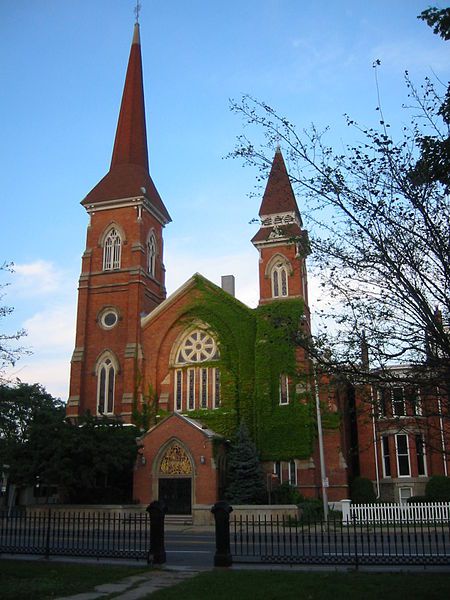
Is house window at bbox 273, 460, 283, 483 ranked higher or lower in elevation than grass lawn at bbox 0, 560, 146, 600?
higher

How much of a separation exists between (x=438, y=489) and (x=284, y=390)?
922 cm

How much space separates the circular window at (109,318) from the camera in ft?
128

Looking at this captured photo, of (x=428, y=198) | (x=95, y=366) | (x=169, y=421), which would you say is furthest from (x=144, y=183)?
(x=428, y=198)

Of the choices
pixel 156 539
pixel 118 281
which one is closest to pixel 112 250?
pixel 118 281

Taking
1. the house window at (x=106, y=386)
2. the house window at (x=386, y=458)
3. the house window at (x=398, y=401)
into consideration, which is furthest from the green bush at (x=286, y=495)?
the house window at (x=398, y=401)

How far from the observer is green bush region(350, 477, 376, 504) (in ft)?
110

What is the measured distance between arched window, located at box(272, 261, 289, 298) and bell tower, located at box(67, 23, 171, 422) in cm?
850

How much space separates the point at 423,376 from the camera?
1087cm

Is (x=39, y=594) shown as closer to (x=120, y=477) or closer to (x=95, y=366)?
(x=120, y=477)

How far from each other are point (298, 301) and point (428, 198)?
80.7 feet

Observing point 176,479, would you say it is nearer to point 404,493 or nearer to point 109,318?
point 109,318

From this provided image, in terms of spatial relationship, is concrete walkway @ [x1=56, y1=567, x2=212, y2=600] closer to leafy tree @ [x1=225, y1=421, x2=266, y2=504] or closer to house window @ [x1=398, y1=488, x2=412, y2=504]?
leafy tree @ [x1=225, y1=421, x2=266, y2=504]

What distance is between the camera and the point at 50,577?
39.5 feet

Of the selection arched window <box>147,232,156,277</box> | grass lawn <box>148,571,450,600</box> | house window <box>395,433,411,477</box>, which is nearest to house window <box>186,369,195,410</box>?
arched window <box>147,232,156,277</box>
